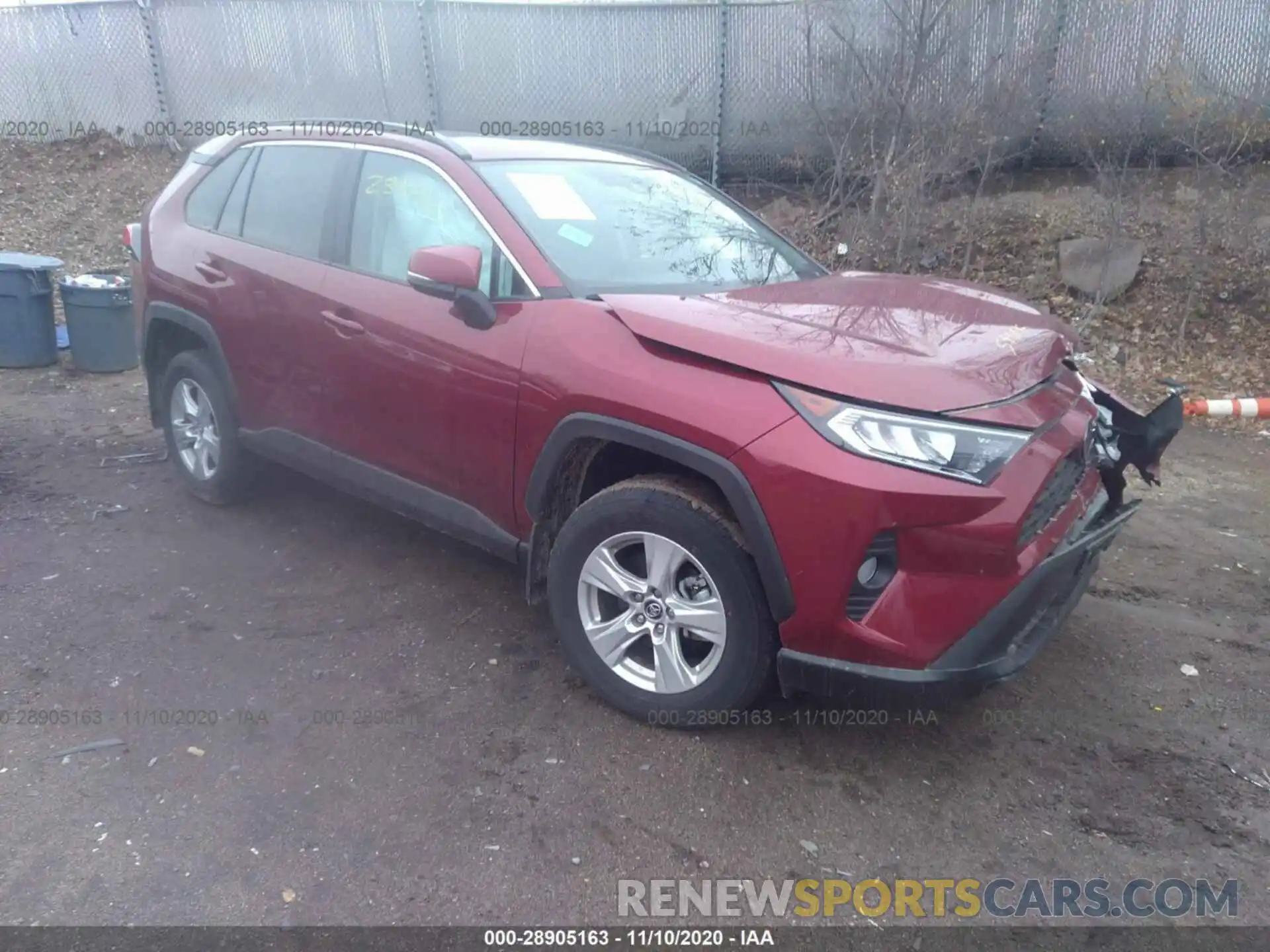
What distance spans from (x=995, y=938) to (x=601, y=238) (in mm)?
2591

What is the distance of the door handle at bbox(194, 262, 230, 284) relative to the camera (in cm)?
452

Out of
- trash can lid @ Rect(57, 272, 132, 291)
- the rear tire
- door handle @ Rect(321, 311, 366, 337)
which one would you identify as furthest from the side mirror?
trash can lid @ Rect(57, 272, 132, 291)

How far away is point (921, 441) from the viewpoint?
267cm

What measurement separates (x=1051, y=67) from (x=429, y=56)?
6613mm

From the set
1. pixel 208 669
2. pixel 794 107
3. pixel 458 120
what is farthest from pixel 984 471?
pixel 458 120

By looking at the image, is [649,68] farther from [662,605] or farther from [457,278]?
[662,605]

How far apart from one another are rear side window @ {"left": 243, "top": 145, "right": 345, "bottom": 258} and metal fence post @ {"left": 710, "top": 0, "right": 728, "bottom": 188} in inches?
270

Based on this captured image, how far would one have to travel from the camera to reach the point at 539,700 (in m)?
3.44

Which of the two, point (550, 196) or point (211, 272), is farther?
point (211, 272)

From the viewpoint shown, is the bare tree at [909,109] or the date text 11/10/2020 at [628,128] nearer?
the bare tree at [909,109]

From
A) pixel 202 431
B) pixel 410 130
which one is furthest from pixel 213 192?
pixel 410 130

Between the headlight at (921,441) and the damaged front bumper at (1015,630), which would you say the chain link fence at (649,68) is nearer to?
the damaged front bumper at (1015,630)

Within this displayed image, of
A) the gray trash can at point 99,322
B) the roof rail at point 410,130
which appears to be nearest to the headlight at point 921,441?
the roof rail at point 410,130

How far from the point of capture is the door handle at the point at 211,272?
4.52 m
